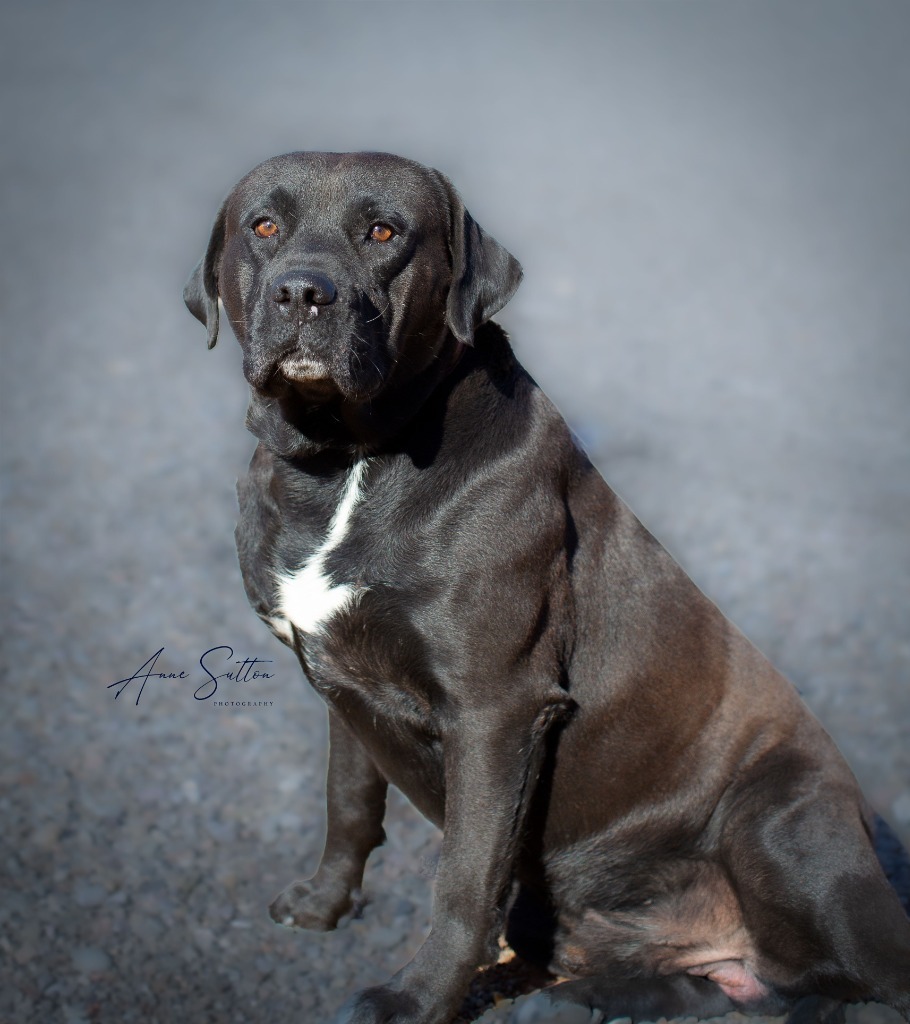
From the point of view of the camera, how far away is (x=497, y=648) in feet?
8.52

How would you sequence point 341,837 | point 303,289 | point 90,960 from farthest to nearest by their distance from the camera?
1. point 341,837
2. point 90,960
3. point 303,289

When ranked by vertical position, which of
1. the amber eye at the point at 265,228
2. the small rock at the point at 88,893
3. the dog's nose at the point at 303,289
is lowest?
the small rock at the point at 88,893

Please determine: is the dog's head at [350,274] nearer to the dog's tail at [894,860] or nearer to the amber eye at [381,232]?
the amber eye at [381,232]

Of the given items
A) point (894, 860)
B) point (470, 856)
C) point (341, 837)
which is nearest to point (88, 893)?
point (341, 837)

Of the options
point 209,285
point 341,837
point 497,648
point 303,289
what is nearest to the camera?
point 303,289

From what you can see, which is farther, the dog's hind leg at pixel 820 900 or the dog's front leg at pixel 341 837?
the dog's front leg at pixel 341 837

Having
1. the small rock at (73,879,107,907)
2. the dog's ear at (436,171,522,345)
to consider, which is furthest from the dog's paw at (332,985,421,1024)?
the dog's ear at (436,171,522,345)

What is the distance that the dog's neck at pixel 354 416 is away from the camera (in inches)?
106

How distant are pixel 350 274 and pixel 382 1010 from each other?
1689 mm

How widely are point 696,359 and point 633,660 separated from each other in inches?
280

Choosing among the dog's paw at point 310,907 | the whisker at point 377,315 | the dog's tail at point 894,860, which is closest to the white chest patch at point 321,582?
the whisker at point 377,315

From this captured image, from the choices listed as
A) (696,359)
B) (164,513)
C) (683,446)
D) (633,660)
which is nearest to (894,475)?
(683,446)

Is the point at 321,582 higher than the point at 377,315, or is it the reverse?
the point at 377,315

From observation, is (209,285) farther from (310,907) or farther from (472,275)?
(310,907)
